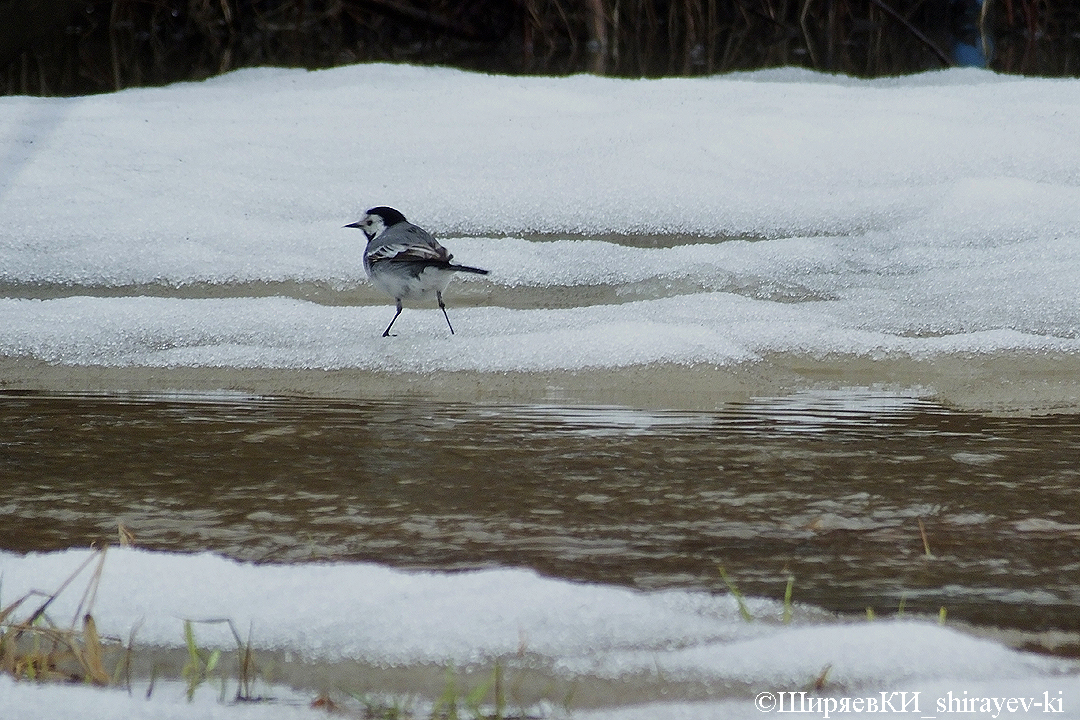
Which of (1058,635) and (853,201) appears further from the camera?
(853,201)

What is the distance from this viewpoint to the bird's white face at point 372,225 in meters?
5.08

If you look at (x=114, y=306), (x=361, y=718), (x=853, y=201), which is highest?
(x=853, y=201)

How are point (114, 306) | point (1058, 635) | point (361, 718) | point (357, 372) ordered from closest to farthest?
→ point (361, 718), point (1058, 635), point (357, 372), point (114, 306)

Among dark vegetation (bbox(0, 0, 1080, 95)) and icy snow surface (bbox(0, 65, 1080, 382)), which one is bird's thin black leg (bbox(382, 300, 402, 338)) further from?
dark vegetation (bbox(0, 0, 1080, 95))

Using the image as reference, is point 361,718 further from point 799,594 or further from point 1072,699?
point 1072,699

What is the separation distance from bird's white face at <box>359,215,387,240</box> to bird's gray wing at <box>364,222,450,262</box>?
0.27 meters

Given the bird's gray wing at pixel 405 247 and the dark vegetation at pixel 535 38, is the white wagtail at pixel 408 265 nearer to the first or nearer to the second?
the bird's gray wing at pixel 405 247

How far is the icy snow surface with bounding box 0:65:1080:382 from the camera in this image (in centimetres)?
426

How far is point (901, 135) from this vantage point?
21.8ft

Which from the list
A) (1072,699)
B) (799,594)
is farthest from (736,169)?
(1072,699)

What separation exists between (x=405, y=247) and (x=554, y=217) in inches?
58.3

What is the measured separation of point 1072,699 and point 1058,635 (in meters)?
0.27

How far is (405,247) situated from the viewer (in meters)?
4.45

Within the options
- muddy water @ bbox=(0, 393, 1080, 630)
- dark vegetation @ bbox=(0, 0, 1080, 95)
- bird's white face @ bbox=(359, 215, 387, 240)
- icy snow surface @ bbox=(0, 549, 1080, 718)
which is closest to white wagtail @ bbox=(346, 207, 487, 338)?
bird's white face @ bbox=(359, 215, 387, 240)
